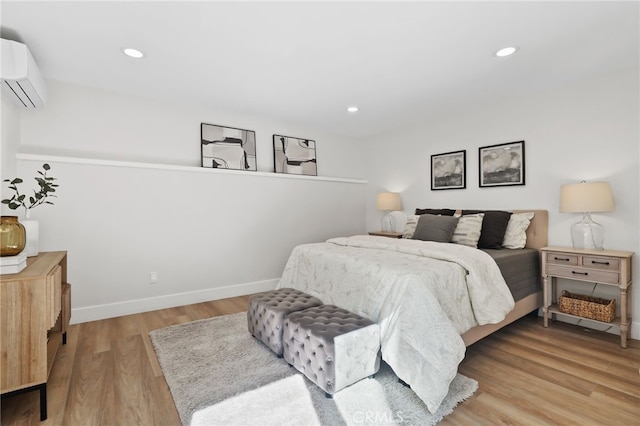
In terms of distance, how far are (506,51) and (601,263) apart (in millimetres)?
1918

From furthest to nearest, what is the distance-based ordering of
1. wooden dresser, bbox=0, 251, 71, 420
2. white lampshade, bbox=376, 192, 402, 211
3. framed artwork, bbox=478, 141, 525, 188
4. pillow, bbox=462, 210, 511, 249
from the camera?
white lampshade, bbox=376, 192, 402, 211, framed artwork, bbox=478, 141, 525, 188, pillow, bbox=462, 210, 511, 249, wooden dresser, bbox=0, 251, 71, 420

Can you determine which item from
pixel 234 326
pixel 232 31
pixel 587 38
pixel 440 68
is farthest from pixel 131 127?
pixel 587 38

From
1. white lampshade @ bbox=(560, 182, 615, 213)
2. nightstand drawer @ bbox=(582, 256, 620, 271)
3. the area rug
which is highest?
white lampshade @ bbox=(560, 182, 615, 213)

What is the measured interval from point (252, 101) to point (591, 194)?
3.43m

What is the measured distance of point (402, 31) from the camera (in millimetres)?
2195

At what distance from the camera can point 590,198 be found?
2.66m

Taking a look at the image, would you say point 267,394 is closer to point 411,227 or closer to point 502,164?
point 411,227

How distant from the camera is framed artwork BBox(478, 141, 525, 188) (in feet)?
11.4

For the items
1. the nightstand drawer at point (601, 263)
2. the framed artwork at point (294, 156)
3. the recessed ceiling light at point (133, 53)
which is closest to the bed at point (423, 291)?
the nightstand drawer at point (601, 263)

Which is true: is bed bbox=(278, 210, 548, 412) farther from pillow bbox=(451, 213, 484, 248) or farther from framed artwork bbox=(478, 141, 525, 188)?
framed artwork bbox=(478, 141, 525, 188)

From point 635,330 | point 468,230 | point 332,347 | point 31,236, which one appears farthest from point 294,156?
point 635,330

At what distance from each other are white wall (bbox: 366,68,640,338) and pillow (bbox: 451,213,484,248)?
56 cm

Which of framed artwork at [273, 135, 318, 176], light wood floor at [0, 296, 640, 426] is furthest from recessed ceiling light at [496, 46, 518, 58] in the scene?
framed artwork at [273, 135, 318, 176]

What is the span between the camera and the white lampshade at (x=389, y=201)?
462 cm
